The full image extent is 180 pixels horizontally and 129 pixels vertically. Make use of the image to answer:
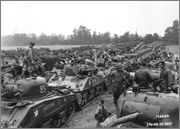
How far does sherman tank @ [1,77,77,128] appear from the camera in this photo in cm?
857

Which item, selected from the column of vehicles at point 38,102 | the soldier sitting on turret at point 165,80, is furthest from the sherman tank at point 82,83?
the soldier sitting on turret at point 165,80

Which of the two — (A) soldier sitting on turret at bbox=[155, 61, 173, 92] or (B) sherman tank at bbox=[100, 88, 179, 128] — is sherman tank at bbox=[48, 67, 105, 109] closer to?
(A) soldier sitting on turret at bbox=[155, 61, 173, 92]

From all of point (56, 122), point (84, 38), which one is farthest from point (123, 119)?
point (84, 38)

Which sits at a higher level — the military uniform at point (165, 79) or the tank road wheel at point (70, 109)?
the military uniform at point (165, 79)

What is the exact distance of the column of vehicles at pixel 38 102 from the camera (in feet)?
28.4

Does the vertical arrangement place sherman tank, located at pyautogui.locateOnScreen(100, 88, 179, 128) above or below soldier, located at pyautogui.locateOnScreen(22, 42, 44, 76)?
below

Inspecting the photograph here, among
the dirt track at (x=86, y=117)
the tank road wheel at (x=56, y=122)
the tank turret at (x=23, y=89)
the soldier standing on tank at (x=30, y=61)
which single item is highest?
the soldier standing on tank at (x=30, y=61)

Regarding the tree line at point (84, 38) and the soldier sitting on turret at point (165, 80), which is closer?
the soldier sitting on turret at point (165, 80)

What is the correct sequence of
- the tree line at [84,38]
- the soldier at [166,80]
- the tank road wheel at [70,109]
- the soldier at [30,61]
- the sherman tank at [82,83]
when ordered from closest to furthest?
the soldier at [166,80]
the soldier at [30,61]
the tank road wheel at [70,109]
the sherman tank at [82,83]
the tree line at [84,38]

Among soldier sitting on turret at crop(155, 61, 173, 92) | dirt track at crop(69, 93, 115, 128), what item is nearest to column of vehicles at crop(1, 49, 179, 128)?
dirt track at crop(69, 93, 115, 128)

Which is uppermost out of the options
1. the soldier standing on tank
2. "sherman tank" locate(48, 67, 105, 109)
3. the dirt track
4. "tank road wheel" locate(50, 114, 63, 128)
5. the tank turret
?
the soldier standing on tank

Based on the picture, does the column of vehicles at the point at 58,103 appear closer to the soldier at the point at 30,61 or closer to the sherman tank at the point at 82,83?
the sherman tank at the point at 82,83

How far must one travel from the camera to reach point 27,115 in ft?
28.1

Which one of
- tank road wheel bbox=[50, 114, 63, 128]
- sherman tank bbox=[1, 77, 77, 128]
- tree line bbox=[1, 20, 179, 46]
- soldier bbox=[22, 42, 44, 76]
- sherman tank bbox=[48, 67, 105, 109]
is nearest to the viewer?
sherman tank bbox=[1, 77, 77, 128]
